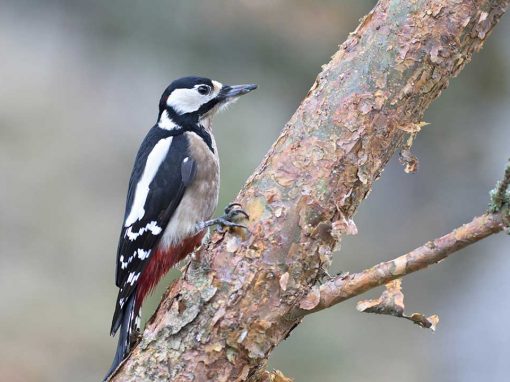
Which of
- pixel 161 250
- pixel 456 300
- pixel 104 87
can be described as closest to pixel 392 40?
pixel 161 250

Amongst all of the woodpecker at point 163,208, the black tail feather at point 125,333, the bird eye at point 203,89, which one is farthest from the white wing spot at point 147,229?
the bird eye at point 203,89

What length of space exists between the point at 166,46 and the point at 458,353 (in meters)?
3.30

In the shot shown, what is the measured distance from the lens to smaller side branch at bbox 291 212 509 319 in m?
1.65

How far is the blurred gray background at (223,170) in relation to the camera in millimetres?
5605

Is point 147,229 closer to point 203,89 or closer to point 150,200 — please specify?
point 150,200

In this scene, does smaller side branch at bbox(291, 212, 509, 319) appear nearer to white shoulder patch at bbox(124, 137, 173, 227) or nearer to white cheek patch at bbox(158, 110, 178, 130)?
white shoulder patch at bbox(124, 137, 173, 227)

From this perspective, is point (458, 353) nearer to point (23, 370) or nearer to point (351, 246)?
point (351, 246)

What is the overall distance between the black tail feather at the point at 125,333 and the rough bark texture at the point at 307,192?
0.14 metres

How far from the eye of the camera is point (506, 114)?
632 cm

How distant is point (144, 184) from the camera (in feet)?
9.18

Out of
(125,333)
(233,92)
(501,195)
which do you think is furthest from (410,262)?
(233,92)

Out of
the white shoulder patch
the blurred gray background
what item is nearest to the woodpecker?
the white shoulder patch

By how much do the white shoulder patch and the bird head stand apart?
0.22 m

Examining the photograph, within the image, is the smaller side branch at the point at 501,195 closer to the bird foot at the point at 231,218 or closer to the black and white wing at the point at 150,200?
the bird foot at the point at 231,218
